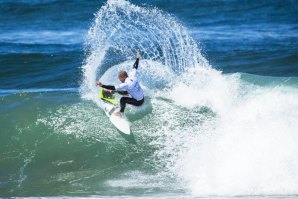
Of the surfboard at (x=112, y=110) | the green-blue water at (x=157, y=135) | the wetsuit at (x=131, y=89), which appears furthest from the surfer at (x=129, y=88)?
the green-blue water at (x=157, y=135)

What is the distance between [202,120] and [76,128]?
3.29 meters

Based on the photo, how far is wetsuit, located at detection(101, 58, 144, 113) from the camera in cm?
1406

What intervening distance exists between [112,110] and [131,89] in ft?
3.30

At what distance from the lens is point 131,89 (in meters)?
14.2

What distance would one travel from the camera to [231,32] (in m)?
31.3

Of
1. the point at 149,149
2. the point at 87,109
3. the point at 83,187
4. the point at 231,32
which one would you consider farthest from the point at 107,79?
the point at 231,32

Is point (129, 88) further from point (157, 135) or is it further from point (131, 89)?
point (157, 135)

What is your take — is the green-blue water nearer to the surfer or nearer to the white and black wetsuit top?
the surfer

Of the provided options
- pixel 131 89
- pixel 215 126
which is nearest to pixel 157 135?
pixel 131 89

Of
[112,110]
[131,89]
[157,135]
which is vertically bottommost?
[157,135]

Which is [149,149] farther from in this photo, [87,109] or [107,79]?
[107,79]

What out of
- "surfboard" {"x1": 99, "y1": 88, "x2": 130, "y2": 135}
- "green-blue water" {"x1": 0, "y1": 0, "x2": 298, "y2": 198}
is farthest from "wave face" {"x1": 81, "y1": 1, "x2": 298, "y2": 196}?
"surfboard" {"x1": 99, "y1": 88, "x2": 130, "y2": 135}

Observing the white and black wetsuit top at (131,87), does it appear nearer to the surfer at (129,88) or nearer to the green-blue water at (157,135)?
the surfer at (129,88)

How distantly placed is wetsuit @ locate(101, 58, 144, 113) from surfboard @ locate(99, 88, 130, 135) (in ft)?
0.89
